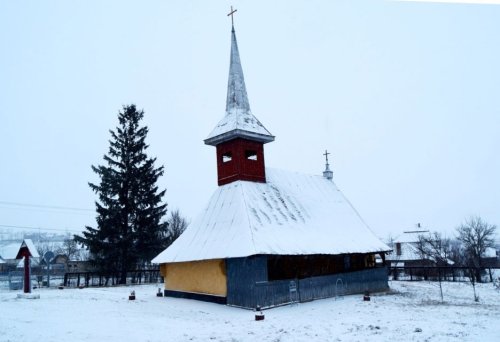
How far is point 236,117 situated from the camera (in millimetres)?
23750

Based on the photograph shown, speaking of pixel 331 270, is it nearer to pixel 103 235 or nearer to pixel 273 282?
pixel 273 282

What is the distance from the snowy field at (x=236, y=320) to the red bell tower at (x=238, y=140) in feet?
24.4

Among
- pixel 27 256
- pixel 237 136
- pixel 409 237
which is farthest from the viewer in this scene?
pixel 409 237

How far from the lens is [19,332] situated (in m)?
10.7

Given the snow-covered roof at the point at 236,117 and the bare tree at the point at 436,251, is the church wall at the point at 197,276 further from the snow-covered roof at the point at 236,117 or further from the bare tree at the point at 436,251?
the bare tree at the point at 436,251

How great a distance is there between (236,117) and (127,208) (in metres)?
14.3

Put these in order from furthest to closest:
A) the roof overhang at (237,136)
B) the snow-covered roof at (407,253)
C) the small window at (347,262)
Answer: the snow-covered roof at (407,253)
the small window at (347,262)
the roof overhang at (237,136)

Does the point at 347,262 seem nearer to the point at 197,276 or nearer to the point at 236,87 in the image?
the point at 197,276

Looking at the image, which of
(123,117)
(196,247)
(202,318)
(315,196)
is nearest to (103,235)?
(123,117)

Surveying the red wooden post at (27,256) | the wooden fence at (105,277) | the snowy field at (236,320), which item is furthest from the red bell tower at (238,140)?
the wooden fence at (105,277)

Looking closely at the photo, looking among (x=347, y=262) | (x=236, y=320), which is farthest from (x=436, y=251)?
(x=236, y=320)

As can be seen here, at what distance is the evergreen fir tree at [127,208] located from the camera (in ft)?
106

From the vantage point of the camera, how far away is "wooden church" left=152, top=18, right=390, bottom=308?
18.8m

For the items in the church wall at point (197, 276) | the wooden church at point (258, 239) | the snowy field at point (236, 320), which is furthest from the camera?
the church wall at point (197, 276)
